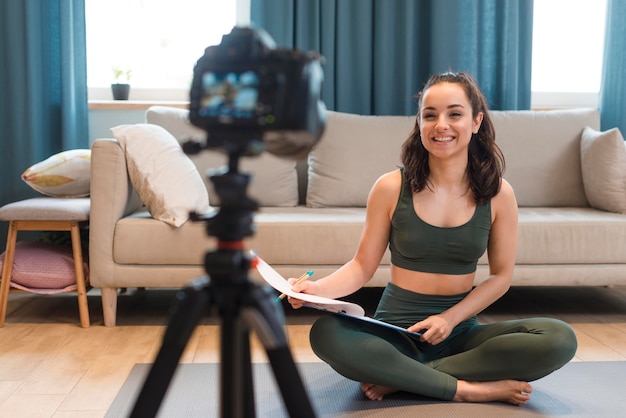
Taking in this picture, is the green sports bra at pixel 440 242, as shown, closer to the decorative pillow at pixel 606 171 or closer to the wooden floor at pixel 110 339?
the wooden floor at pixel 110 339

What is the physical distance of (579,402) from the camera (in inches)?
71.6

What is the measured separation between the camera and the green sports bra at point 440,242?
1.83 meters

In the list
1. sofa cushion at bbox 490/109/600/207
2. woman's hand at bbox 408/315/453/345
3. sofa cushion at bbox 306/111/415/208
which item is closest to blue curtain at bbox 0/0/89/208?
sofa cushion at bbox 306/111/415/208

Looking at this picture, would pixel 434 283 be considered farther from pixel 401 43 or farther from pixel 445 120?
pixel 401 43

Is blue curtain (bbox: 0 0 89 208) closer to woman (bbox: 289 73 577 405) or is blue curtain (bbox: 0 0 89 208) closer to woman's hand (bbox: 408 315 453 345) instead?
woman (bbox: 289 73 577 405)

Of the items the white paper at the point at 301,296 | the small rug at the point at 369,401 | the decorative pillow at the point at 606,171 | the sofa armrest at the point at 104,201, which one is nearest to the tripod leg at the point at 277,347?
the white paper at the point at 301,296

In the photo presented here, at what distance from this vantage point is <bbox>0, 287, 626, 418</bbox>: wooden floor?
1.92 meters

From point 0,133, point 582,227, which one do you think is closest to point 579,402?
point 582,227

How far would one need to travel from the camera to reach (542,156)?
324 centimetres

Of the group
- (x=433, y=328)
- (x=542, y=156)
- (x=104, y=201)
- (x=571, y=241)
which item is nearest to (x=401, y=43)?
(x=542, y=156)

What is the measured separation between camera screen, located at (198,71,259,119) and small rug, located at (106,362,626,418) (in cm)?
94

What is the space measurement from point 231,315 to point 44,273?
2.04m

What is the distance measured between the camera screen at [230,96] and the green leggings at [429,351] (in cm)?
103

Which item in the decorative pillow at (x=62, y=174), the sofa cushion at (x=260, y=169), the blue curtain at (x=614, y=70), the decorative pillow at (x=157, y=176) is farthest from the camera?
the blue curtain at (x=614, y=70)
